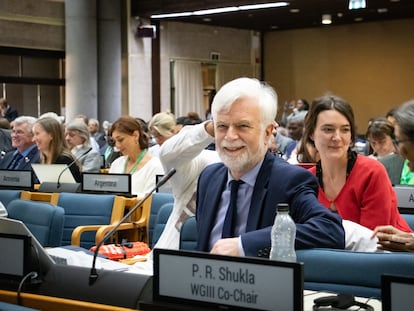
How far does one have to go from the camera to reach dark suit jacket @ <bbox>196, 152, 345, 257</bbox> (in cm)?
237

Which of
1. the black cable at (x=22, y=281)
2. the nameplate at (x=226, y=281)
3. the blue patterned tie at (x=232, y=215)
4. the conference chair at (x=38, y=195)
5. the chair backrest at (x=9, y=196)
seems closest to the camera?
the nameplate at (x=226, y=281)

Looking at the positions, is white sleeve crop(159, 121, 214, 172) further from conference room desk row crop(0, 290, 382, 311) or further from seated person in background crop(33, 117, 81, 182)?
seated person in background crop(33, 117, 81, 182)

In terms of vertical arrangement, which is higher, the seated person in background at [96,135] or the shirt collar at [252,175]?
the seated person in background at [96,135]

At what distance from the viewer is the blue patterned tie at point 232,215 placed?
2.58 metres

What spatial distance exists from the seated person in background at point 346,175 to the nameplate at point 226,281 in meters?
1.59

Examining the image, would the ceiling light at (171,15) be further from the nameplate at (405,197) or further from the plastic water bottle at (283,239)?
the plastic water bottle at (283,239)

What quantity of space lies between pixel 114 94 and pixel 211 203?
512 inches

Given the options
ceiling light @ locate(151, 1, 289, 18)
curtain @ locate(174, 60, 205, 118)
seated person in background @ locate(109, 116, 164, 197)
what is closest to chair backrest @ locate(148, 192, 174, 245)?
seated person in background @ locate(109, 116, 164, 197)

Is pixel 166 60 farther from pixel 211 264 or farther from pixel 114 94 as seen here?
pixel 211 264

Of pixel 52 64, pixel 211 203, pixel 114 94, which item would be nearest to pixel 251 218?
pixel 211 203

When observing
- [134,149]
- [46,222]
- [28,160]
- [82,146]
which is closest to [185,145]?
[46,222]

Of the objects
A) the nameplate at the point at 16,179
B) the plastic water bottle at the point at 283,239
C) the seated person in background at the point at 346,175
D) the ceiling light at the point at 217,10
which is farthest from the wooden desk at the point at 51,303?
the ceiling light at the point at 217,10

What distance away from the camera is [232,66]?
1939cm

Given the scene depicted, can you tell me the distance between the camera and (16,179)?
19.8 feet
